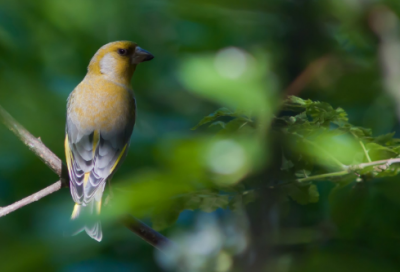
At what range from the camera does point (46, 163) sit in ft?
5.79

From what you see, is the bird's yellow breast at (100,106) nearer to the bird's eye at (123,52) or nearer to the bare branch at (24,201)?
the bird's eye at (123,52)

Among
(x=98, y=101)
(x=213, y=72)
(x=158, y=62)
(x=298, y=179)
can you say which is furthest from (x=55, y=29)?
(x=213, y=72)

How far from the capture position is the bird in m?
2.03

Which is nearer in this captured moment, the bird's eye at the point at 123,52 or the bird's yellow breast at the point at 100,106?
the bird's yellow breast at the point at 100,106

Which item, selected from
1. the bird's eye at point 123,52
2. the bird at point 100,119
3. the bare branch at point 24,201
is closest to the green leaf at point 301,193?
the bare branch at point 24,201

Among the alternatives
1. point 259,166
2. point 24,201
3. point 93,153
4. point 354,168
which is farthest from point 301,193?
point 93,153

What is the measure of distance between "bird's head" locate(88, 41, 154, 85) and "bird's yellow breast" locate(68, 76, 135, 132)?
0.41 feet

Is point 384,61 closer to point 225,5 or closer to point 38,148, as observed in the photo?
point 225,5

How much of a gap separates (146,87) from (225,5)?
2.28 metres

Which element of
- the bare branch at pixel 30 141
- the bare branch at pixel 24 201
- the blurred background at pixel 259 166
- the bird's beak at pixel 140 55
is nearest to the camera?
the blurred background at pixel 259 166

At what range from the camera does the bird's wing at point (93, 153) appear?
78.4 inches

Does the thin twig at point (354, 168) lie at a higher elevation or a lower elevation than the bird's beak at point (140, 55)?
higher

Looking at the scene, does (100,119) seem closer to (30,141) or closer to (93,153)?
(93,153)

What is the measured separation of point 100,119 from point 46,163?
514mm
